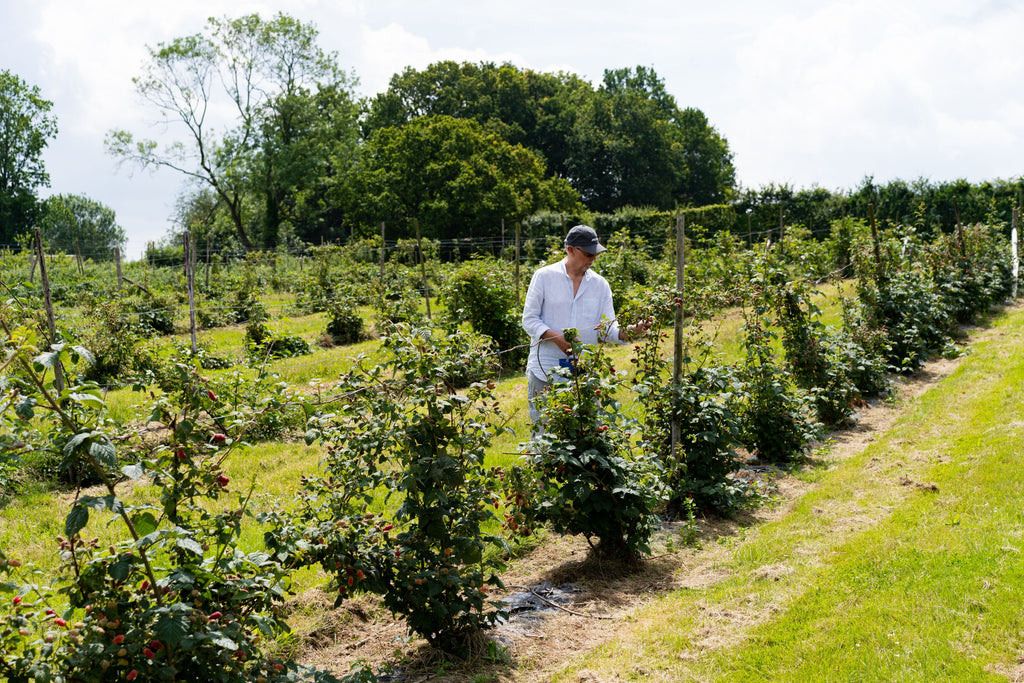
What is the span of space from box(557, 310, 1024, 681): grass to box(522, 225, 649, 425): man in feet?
5.33

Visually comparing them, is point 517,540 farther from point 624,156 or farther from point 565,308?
point 624,156

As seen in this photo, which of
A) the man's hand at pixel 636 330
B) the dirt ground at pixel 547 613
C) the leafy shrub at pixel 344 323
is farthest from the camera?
the leafy shrub at pixel 344 323

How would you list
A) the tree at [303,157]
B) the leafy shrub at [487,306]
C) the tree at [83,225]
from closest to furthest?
the leafy shrub at [487,306] < the tree at [303,157] < the tree at [83,225]

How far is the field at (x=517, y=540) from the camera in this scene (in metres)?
2.65

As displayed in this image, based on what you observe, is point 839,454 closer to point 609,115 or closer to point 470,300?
point 470,300

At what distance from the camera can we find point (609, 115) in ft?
165

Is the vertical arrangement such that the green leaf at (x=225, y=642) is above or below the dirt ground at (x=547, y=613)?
above

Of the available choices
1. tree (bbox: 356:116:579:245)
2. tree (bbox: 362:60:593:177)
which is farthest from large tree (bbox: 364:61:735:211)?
tree (bbox: 356:116:579:245)

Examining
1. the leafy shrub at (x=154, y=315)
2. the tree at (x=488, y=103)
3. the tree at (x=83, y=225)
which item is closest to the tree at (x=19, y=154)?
the tree at (x=83, y=225)

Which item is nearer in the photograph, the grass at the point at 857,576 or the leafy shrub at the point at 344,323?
the grass at the point at 857,576

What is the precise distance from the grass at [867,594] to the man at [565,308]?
1.62m

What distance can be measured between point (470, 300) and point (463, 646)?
7.69 m

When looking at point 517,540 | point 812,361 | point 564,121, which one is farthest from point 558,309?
point 564,121

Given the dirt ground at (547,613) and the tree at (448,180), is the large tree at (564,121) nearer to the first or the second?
the tree at (448,180)
